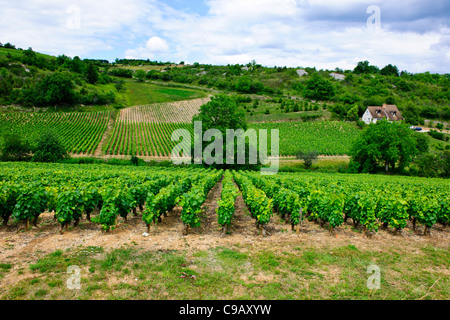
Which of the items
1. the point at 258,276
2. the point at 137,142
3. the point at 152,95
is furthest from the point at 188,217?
the point at 152,95

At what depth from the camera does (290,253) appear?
9344mm

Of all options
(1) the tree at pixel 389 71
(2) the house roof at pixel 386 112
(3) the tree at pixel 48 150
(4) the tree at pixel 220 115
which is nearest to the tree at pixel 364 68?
(1) the tree at pixel 389 71

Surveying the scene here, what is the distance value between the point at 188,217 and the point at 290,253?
4.57m

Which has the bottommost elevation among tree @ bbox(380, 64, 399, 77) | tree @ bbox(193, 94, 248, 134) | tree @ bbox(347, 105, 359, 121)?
tree @ bbox(193, 94, 248, 134)

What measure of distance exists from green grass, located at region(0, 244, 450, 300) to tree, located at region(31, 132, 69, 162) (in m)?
43.9

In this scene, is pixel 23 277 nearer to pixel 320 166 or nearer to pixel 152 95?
pixel 320 166

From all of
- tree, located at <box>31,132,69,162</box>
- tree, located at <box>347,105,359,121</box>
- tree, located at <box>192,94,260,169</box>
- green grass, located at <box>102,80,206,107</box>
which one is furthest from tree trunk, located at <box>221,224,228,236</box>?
green grass, located at <box>102,80,206,107</box>

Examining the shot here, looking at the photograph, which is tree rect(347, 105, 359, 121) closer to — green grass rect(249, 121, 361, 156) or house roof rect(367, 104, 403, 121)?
house roof rect(367, 104, 403, 121)

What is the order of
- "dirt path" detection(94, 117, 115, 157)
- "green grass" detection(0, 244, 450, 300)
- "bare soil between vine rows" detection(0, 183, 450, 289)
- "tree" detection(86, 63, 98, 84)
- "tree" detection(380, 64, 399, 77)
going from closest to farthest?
"green grass" detection(0, 244, 450, 300)
"bare soil between vine rows" detection(0, 183, 450, 289)
"dirt path" detection(94, 117, 115, 157)
"tree" detection(86, 63, 98, 84)
"tree" detection(380, 64, 399, 77)

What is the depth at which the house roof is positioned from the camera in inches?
3322

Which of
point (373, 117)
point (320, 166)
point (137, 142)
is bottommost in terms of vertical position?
point (320, 166)

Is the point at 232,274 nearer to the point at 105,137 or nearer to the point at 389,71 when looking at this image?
the point at 105,137

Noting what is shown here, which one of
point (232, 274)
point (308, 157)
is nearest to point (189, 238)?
point (232, 274)
